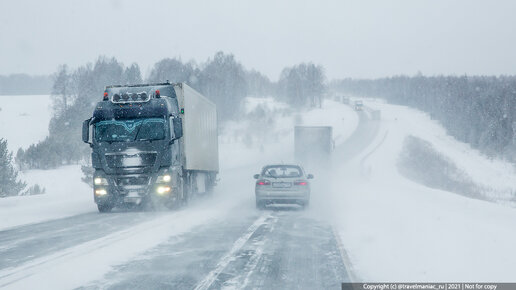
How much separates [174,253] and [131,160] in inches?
283

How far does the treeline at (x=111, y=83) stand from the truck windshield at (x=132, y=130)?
114 feet

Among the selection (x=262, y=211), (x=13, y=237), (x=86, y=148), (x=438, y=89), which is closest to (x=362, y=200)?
(x=262, y=211)

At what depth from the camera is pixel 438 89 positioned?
126625mm

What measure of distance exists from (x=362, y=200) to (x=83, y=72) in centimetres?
9039

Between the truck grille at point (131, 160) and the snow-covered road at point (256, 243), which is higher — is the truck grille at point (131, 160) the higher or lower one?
the higher one

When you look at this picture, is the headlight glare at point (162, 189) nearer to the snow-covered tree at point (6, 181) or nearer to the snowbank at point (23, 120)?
the snow-covered tree at point (6, 181)

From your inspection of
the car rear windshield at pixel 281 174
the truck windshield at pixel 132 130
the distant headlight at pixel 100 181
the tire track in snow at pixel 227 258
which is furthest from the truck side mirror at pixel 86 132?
the car rear windshield at pixel 281 174

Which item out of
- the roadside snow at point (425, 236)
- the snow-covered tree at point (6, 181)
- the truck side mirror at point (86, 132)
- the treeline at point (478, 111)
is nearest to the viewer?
the roadside snow at point (425, 236)

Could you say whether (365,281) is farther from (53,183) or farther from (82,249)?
(53,183)

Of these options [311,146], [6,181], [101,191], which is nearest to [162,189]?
[101,191]

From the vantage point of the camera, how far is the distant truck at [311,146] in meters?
34.8

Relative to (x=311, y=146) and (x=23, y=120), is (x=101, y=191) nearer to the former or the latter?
(x=311, y=146)

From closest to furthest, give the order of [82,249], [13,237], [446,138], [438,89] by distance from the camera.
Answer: [82,249], [13,237], [446,138], [438,89]

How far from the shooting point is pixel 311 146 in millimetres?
34969
